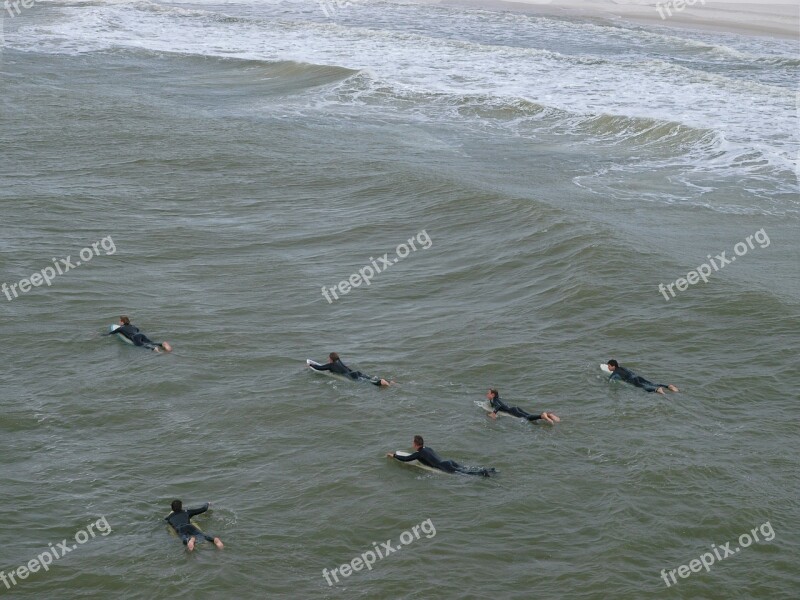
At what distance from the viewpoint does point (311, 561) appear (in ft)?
65.4

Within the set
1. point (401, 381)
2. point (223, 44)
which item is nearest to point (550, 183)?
point (401, 381)

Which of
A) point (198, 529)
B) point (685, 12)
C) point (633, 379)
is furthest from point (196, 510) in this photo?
point (685, 12)

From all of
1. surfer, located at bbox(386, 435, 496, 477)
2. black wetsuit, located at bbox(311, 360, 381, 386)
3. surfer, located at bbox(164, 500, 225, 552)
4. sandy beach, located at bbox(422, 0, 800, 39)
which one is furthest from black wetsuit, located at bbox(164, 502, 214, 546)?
sandy beach, located at bbox(422, 0, 800, 39)

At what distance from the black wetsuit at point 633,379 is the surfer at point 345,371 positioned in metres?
5.78

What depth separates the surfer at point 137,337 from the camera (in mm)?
28141

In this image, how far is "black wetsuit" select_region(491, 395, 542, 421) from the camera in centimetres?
2442

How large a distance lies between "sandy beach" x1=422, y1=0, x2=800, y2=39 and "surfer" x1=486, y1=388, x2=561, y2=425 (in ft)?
200

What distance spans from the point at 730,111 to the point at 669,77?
9300 mm

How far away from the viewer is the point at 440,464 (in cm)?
2238

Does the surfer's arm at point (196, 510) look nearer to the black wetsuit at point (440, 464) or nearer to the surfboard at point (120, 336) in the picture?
the black wetsuit at point (440, 464)

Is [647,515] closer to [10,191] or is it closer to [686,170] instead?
[686,170]

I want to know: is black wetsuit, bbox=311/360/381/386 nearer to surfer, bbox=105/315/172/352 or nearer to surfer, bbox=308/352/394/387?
surfer, bbox=308/352/394/387

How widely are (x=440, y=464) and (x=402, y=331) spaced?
7.99m

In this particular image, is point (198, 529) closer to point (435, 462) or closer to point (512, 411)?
point (435, 462)
